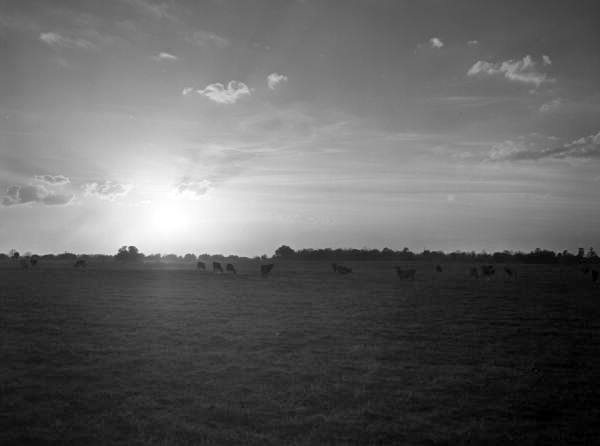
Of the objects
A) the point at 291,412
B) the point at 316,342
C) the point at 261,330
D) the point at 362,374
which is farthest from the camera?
the point at 261,330

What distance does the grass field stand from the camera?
329 inches

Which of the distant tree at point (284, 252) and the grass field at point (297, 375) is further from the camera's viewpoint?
the distant tree at point (284, 252)

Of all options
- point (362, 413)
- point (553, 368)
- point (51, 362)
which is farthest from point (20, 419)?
point (553, 368)

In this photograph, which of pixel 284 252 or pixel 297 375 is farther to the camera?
pixel 284 252

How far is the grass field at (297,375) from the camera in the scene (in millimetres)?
8367

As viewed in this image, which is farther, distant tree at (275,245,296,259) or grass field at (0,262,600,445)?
distant tree at (275,245,296,259)

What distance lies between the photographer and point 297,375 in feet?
38.2

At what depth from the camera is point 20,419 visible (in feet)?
28.3

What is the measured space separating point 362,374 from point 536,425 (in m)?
4.25

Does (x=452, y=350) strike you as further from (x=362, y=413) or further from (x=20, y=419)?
(x=20, y=419)

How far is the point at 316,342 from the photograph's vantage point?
614 inches

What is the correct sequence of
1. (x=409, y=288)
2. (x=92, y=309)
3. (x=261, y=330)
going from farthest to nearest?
(x=409, y=288), (x=92, y=309), (x=261, y=330)

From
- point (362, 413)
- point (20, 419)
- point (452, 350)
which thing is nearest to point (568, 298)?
point (452, 350)

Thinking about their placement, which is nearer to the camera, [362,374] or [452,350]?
[362,374]
